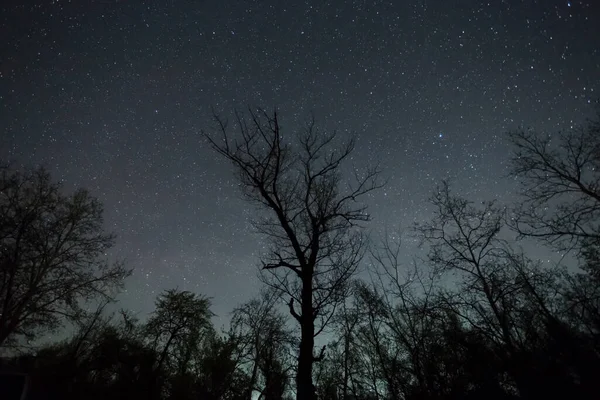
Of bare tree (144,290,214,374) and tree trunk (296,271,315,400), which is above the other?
bare tree (144,290,214,374)

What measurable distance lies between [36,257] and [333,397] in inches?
870

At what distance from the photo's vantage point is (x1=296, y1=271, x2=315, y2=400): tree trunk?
5.79m

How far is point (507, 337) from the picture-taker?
1023 centimetres

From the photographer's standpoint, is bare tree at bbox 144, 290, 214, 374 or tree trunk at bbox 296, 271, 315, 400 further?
bare tree at bbox 144, 290, 214, 374

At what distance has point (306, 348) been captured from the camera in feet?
20.5

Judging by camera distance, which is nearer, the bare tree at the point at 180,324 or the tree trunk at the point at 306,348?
the tree trunk at the point at 306,348

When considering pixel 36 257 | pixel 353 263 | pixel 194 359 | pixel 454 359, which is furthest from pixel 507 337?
pixel 194 359

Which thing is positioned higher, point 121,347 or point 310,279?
point 121,347

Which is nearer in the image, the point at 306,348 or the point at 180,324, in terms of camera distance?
the point at 306,348

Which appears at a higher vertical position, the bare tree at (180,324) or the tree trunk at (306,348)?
the bare tree at (180,324)

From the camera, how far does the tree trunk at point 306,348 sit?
5.79m

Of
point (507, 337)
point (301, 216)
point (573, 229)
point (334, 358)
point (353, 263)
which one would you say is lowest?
point (507, 337)

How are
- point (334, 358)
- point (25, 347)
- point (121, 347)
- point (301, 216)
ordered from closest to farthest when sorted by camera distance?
point (301, 216), point (25, 347), point (121, 347), point (334, 358)

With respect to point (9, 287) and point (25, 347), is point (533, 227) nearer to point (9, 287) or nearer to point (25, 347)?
point (9, 287)
